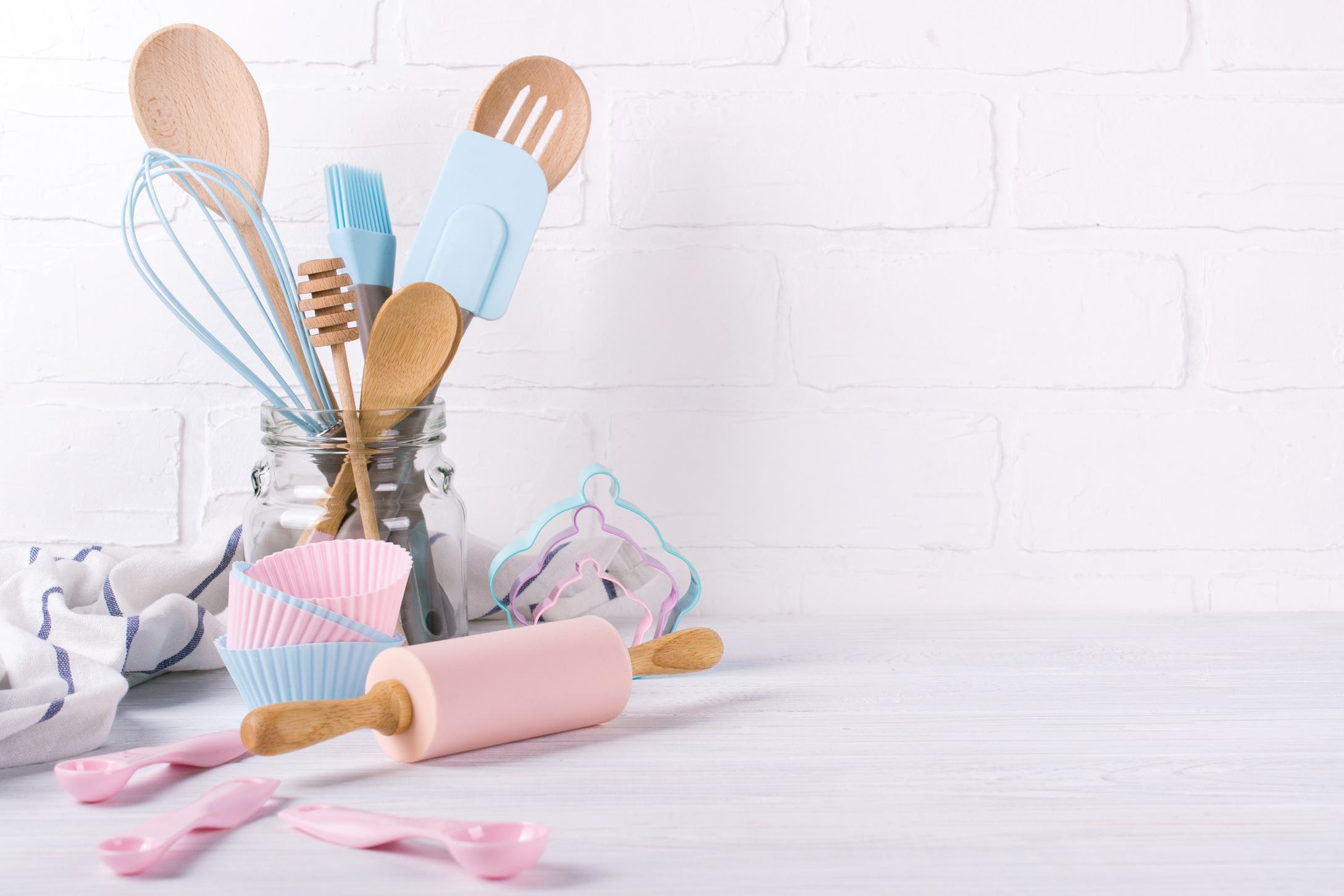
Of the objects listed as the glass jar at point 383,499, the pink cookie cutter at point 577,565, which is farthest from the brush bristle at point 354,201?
the pink cookie cutter at point 577,565

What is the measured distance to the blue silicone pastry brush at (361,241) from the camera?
658mm

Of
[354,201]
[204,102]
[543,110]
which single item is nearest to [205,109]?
[204,102]

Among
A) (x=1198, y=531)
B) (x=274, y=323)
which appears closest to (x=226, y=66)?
(x=274, y=323)

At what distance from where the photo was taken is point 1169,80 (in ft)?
2.75

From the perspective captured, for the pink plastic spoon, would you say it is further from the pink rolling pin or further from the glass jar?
the glass jar

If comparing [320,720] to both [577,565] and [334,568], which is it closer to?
[334,568]

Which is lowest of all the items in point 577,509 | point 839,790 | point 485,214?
point 839,790

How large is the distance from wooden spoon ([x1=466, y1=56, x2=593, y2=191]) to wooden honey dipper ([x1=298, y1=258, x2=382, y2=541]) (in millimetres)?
161

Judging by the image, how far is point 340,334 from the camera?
629 millimetres

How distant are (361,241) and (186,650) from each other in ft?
0.96

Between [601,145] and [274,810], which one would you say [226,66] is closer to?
[601,145]

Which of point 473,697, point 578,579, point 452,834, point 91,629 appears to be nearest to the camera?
point 452,834

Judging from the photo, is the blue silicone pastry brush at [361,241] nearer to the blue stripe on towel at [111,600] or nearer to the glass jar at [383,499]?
the glass jar at [383,499]

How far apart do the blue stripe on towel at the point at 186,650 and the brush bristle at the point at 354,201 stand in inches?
10.9
